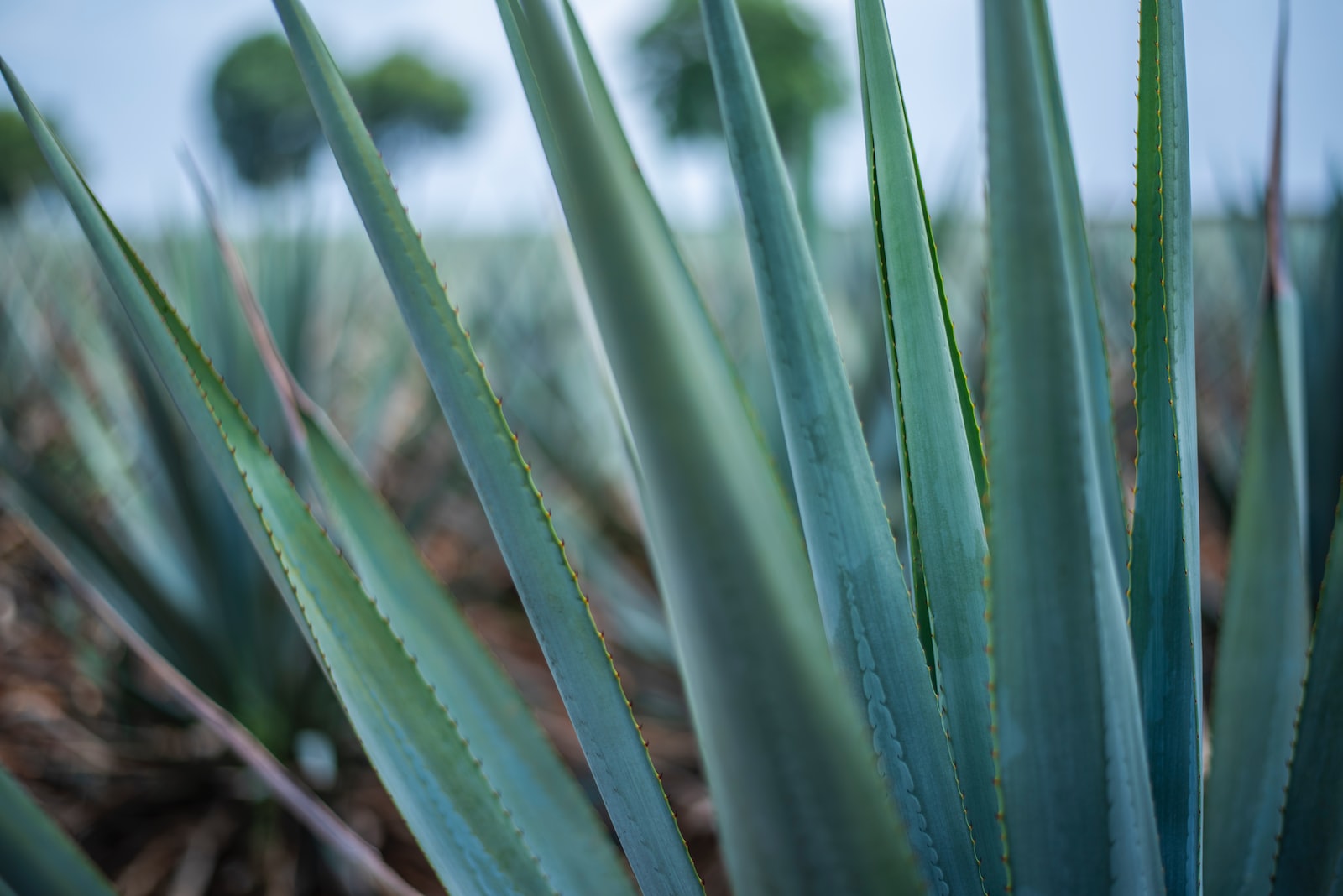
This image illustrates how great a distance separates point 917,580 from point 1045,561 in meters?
0.13

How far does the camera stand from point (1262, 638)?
40 centimetres

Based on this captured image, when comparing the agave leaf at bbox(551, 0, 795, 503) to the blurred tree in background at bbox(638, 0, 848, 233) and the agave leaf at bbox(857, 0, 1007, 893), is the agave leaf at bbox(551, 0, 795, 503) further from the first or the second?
the blurred tree in background at bbox(638, 0, 848, 233)

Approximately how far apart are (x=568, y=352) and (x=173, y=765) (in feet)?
3.94

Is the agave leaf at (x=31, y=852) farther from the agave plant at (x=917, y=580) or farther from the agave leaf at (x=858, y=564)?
the agave leaf at (x=858, y=564)

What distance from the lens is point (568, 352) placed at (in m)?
2.06

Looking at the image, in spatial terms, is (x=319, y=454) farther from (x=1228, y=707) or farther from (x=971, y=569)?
(x=1228, y=707)

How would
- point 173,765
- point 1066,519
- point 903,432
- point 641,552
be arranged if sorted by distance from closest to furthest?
point 1066,519 < point 903,432 < point 173,765 < point 641,552

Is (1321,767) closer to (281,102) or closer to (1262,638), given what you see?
(1262,638)

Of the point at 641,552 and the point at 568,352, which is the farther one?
the point at 568,352

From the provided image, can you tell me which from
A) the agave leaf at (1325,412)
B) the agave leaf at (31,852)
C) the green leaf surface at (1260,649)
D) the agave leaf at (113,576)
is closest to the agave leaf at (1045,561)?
the green leaf surface at (1260,649)

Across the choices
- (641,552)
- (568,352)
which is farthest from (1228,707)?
(568,352)

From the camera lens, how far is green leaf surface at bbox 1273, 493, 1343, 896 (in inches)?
12.6

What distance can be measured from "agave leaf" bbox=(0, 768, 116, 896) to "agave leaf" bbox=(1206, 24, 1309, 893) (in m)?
0.43

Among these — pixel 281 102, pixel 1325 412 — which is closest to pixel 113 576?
pixel 1325 412
